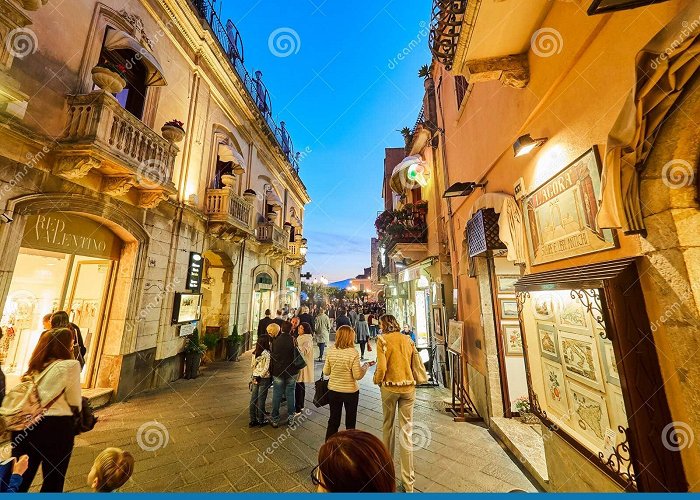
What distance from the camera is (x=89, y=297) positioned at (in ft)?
22.5

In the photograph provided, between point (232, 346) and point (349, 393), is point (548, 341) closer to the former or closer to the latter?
point (349, 393)

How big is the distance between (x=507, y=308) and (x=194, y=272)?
359 inches

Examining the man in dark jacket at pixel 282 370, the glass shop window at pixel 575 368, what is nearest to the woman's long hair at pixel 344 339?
the man in dark jacket at pixel 282 370

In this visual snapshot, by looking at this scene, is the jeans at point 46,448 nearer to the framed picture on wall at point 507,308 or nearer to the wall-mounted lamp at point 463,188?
the framed picture on wall at point 507,308

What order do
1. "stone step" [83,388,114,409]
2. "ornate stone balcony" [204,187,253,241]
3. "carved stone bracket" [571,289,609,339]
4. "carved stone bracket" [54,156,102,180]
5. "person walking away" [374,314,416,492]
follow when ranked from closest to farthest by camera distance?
"carved stone bracket" [571,289,609,339] < "person walking away" [374,314,416,492] < "carved stone bracket" [54,156,102,180] < "stone step" [83,388,114,409] < "ornate stone balcony" [204,187,253,241]

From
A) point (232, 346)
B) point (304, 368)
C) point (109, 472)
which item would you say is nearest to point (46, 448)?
point (109, 472)

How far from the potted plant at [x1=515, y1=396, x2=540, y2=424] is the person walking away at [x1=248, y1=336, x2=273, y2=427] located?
4827 millimetres

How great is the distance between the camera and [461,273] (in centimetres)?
686

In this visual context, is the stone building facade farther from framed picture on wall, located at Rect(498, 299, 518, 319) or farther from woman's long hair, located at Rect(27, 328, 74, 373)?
framed picture on wall, located at Rect(498, 299, 518, 319)

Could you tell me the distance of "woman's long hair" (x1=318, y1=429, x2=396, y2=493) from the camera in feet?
4.07

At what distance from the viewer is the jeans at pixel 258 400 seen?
5137 millimetres

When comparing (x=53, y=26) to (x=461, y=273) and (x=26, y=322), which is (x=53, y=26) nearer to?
(x=26, y=322)

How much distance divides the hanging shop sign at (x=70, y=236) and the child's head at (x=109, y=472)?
5469mm

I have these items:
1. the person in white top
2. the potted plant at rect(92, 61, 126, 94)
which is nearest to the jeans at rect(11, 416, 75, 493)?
the person in white top
